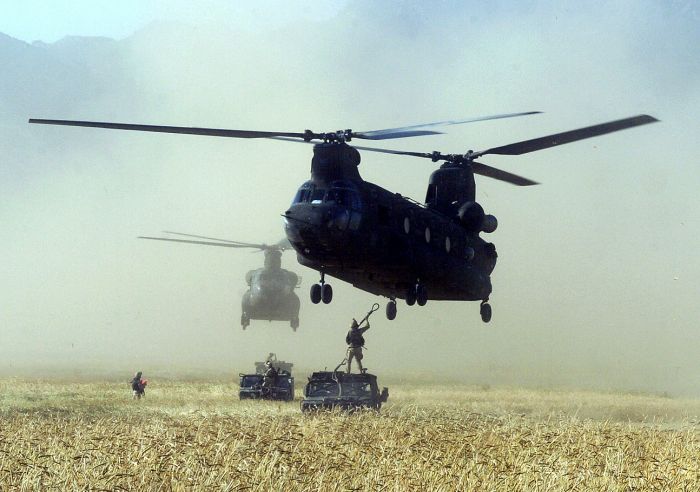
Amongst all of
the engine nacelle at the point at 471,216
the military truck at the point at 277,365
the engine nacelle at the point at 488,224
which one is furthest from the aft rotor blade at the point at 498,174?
the military truck at the point at 277,365

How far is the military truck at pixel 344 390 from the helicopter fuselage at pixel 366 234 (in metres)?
3.98

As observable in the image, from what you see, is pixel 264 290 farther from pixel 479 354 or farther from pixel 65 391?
pixel 479 354

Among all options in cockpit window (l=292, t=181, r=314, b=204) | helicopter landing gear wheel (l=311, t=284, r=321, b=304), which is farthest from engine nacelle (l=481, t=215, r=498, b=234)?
cockpit window (l=292, t=181, r=314, b=204)

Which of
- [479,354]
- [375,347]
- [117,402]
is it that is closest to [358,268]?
[117,402]

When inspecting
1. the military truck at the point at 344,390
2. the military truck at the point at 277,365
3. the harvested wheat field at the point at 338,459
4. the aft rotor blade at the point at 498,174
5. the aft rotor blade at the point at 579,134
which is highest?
the aft rotor blade at the point at 498,174

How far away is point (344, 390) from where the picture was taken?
22.5 metres

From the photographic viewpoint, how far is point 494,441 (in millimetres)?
11797

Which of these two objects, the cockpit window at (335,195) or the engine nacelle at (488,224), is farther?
the engine nacelle at (488,224)

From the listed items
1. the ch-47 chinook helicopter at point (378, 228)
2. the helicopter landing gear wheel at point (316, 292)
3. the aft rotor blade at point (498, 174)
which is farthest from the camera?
the aft rotor blade at point (498, 174)

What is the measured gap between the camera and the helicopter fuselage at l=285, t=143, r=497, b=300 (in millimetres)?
16656

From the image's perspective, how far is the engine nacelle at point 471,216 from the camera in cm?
2047

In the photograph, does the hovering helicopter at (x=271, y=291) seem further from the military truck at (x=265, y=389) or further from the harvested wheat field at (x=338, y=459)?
the harvested wheat field at (x=338, y=459)

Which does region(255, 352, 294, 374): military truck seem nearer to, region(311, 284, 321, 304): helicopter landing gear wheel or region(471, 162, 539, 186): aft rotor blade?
region(471, 162, 539, 186): aft rotor blade

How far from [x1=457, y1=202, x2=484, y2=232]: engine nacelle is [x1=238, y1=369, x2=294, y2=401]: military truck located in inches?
346
